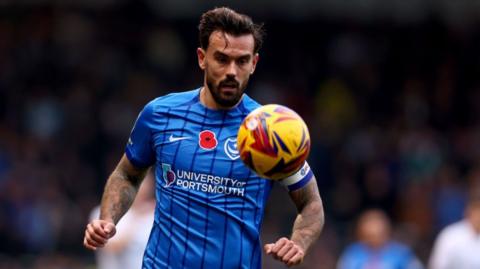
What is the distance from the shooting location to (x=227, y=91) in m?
6.81

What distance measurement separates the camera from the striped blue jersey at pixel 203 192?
22.2ft

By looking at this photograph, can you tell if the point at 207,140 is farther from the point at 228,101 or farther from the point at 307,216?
the point at 307,216

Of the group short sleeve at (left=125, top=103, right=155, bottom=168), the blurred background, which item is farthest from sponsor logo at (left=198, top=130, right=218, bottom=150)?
the blurred background

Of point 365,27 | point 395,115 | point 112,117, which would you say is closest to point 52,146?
point 112,117

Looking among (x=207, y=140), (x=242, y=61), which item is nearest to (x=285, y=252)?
(x=207, y=140)

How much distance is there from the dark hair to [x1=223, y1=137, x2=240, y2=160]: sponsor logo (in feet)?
1.67

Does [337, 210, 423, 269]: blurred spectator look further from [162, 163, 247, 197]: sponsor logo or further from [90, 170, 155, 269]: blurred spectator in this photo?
[162, 163, 247, 197]: sponsor logo

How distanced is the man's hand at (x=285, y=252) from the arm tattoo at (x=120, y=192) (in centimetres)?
107

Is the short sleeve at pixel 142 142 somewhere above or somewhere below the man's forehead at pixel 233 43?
below

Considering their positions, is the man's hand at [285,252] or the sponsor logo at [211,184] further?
the sponsor logo at [211,184]

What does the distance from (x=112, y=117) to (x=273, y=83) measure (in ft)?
10.8

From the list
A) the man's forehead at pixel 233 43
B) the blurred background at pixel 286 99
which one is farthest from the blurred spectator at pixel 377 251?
the man's forehead at pixel 233 43

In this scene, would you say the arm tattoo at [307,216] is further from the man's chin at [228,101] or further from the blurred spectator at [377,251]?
the blurred spectator at [377,251]

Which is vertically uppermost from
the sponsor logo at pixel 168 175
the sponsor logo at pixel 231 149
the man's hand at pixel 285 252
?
the sponsor logo at pixel 231 149
